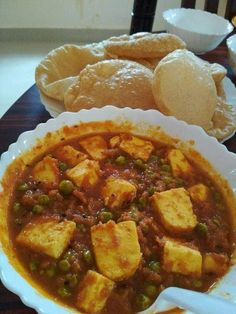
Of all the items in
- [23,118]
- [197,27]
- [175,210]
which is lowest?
[23,118]

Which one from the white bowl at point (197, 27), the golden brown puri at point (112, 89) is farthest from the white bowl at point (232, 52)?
the golden brown puri at point (112, 89)

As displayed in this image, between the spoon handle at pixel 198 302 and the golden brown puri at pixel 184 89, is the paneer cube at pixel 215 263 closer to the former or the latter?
the spoon handle at pixel 198 302

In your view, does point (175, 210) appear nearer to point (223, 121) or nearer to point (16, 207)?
point (16, 207)

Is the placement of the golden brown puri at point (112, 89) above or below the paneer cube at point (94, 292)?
above

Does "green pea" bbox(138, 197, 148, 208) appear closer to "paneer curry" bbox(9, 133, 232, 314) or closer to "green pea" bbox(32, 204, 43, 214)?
"paneer curry" bbox(9, 133, 232, 314)

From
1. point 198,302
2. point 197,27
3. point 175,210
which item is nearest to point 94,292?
point 198,302

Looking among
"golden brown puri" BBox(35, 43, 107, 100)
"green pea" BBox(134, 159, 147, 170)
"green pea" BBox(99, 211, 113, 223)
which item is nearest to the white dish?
"golden brown puri" BBox(35, 43, 107, 100)

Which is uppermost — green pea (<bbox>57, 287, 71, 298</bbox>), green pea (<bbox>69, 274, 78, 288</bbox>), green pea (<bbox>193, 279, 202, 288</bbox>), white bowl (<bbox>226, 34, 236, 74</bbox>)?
white bowl (<bbox>226, 34, 236, 74</bbox>)

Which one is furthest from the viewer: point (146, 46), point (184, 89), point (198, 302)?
point (146, 46)
